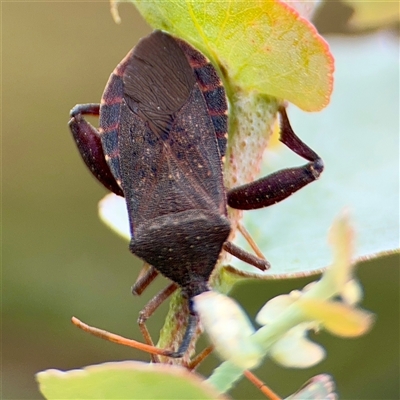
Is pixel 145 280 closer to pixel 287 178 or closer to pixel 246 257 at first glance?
pixel 246 257

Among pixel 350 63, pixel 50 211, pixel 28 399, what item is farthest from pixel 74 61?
pixel 350 63

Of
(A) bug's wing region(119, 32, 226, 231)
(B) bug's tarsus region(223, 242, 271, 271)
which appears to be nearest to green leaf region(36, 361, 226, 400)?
(B) bug's tarsus region(223, 242, 271, 271)

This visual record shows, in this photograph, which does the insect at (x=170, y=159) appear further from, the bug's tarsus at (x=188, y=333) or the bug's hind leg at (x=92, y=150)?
the bug's tarsus at (x=188, y=333)

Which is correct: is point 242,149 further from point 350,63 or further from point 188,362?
point 350,63

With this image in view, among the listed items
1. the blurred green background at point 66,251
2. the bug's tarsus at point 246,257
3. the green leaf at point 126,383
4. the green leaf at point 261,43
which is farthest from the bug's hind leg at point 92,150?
the blurred green background at point 66,251

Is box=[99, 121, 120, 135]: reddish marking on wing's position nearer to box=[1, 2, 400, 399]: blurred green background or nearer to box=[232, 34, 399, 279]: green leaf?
box=[232, 34, 399, 279]: green leaf

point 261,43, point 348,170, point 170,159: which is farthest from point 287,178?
point 261,43
